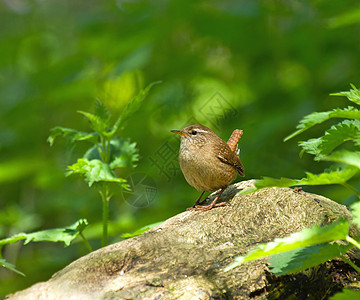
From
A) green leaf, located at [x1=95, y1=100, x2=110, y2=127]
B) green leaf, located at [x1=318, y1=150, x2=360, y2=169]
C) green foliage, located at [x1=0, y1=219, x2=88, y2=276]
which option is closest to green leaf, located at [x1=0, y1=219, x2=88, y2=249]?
green foliage, located at [x1=0, y1=219, x2=88, y2=276]

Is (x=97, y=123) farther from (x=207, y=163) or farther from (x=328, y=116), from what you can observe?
(x=328, y=116)

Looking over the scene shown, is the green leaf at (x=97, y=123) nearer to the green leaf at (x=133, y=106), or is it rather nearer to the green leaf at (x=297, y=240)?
the green leaf at (x=133, y=106)

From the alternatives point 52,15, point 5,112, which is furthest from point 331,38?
point 52,15

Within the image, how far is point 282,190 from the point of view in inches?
100

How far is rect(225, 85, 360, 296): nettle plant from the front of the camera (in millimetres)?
1481

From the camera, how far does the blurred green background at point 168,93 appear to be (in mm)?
4652

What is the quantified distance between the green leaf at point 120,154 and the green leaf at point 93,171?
0.40ft

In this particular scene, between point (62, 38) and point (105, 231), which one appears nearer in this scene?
point (105, 231)

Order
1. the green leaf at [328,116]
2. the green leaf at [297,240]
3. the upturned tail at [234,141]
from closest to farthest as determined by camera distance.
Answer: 1. the green leaf at [297,240]
2. the green leaf at [328,116]
3. the upturned tail at [234,141]

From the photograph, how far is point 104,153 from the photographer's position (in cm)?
321

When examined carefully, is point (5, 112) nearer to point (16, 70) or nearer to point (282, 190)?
point (16, 70)

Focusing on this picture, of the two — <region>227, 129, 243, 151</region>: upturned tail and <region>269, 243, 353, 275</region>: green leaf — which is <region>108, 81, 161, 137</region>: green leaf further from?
<region>269, 243, 353, 275</region>: green leaf

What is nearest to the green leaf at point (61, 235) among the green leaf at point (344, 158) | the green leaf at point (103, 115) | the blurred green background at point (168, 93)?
the green leaf at point (103, 115)

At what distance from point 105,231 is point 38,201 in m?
4.35
